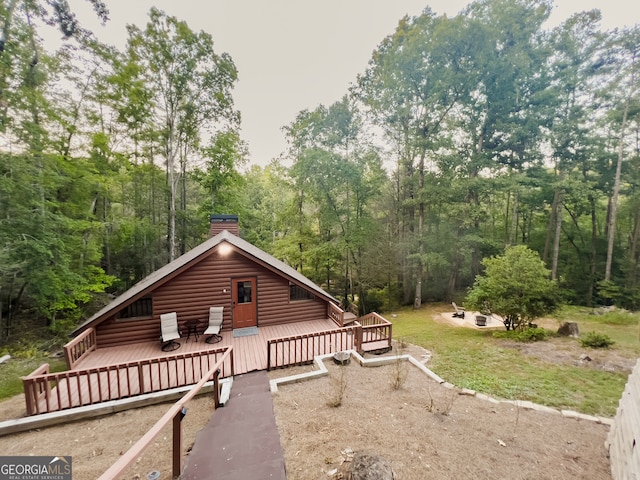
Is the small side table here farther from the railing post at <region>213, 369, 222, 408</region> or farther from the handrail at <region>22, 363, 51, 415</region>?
the railing post at <region>213, 369, 222, 408</region>

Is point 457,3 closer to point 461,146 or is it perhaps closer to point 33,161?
point 461,146

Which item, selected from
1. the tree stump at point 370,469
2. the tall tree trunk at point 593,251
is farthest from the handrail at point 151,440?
the tall tree trunk at point 593,251

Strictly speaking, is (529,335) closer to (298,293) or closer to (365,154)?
(298,293)

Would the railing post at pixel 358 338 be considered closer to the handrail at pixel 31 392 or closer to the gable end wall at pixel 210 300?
the gable end wall at pixel 210 300

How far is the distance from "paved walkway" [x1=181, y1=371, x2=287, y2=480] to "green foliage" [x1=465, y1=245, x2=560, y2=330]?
895 cm

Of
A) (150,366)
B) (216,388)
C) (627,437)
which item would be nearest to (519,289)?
(627,437)

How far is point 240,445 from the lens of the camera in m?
3.35

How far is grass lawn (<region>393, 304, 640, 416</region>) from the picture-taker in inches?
191

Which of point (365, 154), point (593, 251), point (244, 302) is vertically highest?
point (365, 154)

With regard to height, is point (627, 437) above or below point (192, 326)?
above

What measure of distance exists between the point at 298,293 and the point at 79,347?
6.59 meters

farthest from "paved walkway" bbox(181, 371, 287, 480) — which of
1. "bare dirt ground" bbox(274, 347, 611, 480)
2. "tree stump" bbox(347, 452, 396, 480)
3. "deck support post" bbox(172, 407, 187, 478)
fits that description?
"tree stump" bbox(347, 452, 396, 480)

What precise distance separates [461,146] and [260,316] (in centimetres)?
1548

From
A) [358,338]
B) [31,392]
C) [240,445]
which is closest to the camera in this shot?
[240,445]
